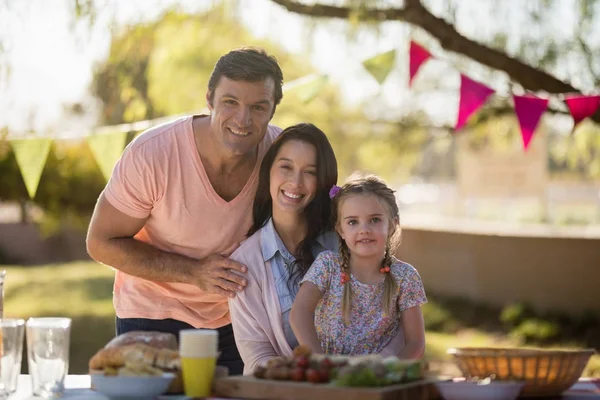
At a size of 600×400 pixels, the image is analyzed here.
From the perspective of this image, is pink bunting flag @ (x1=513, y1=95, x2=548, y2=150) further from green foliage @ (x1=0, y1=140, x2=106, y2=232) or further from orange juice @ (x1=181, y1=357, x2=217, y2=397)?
green foliage @ (x1=0, y1=140, x2=106, y2=232)

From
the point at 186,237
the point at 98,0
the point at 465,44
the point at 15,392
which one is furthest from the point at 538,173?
the point at 15,392

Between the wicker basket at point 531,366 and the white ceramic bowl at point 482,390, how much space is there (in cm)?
9

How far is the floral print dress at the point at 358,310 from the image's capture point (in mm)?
3064

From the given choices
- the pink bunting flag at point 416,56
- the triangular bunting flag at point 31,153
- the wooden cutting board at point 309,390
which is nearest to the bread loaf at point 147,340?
the wooden cutting board at point 309,390

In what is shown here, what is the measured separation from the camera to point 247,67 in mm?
3352

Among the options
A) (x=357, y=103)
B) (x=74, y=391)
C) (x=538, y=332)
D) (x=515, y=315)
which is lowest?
(x=538, y=332)

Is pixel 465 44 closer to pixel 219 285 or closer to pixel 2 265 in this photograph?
pixel 219 285

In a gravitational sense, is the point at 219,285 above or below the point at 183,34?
below

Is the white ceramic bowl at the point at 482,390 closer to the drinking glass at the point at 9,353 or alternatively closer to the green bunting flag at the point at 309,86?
the drinking glass at the point at 9,353

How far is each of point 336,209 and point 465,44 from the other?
125 inches

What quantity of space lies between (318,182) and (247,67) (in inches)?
18.2

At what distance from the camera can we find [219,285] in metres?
3.24

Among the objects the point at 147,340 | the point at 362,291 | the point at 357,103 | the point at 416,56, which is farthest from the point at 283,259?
the point at 357,103

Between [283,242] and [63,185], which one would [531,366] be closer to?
[283,242]
